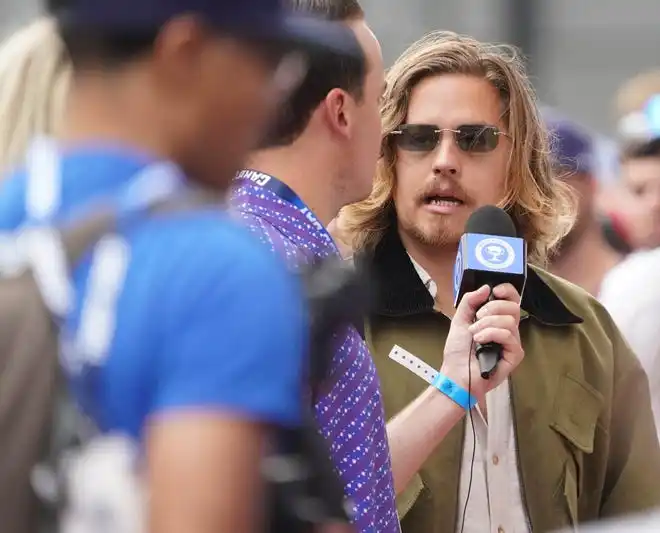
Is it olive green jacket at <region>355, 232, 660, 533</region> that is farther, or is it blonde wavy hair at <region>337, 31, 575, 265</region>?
blonde wavy hair at <region>337, 31, 575, 265</region>

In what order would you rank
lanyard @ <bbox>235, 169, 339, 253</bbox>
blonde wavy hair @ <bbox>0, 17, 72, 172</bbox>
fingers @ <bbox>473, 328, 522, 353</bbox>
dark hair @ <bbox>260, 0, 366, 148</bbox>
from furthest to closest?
fingers @ <bbox>473, 328, 522, 353</bbox>
lanyard @ <bbox>235, 169, 339, 253</bbox>
dark hair @ <bbox>260, 0, 366, 148</bbox>
blonde wavy hair @ <bbox>0, 17, 72, 172</bbox>

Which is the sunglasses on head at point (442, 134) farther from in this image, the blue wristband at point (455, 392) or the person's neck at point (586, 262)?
the person's neck at point (586, 262)

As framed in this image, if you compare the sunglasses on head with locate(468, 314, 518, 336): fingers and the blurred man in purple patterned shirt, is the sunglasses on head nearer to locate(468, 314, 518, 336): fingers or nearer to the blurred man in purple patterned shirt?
locate(468, 314, 518, 336): fingers

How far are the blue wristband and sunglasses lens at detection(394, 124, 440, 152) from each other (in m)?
0.68

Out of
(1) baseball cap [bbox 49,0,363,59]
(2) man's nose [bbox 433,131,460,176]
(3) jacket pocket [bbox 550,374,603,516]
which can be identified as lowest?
(3) jacket pocket [bbox 550,374,603,516]

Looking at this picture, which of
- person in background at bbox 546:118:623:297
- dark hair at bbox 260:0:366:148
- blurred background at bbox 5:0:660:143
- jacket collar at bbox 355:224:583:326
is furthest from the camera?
blurred background at bbox 5:0:660:143

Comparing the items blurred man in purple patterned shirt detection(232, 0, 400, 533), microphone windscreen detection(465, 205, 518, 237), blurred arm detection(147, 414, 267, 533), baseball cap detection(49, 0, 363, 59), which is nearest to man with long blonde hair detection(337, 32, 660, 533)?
microphone windscreen detection(465, 205, 518, 237)

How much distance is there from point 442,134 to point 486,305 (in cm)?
63

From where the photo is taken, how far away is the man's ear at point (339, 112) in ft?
8.20

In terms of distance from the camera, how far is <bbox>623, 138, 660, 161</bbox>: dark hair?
573cm

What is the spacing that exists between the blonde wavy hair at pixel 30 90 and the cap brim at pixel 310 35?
1.07 ft

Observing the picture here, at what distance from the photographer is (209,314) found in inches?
53.2

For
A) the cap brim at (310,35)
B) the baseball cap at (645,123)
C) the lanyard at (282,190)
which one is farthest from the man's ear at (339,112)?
the baseball cap at (645,123)

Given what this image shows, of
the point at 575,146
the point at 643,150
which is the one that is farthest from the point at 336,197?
the point at 575,146
